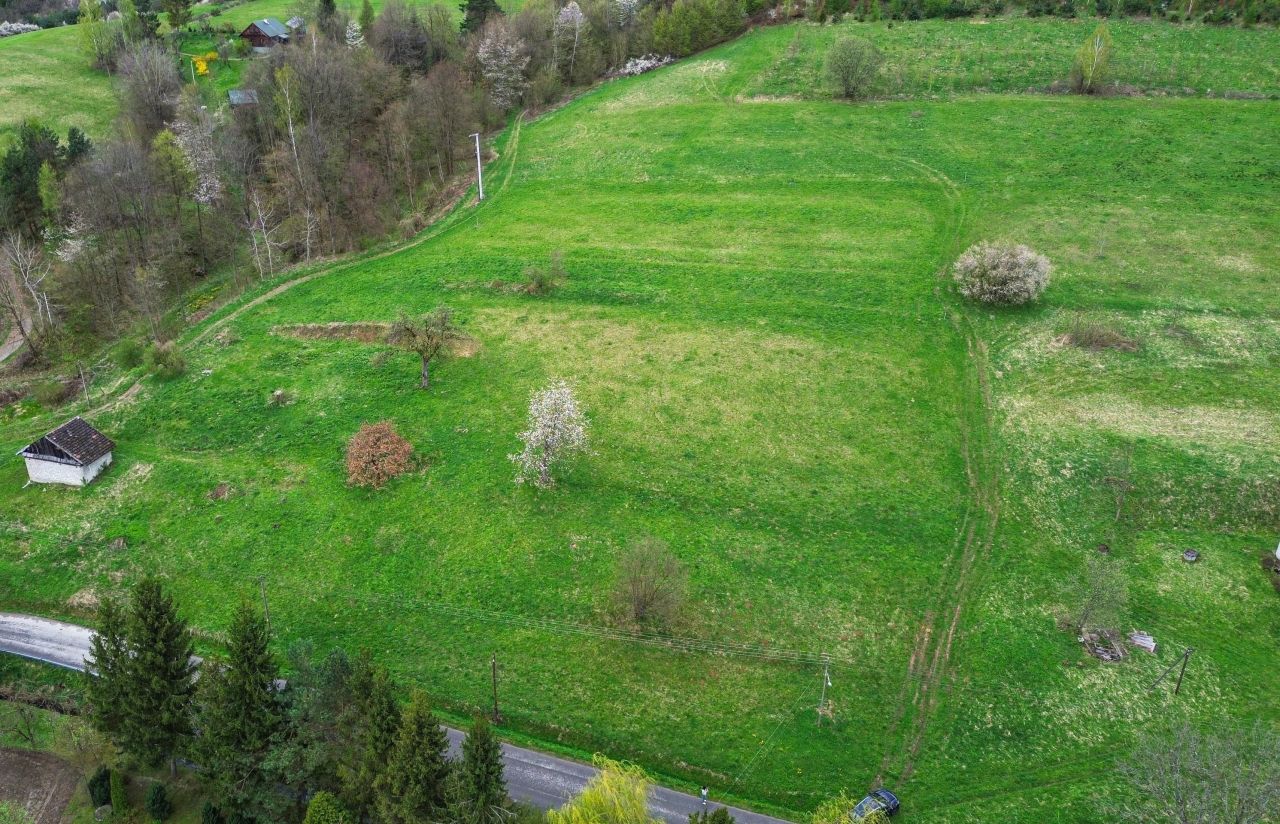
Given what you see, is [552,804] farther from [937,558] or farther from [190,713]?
[937,558]

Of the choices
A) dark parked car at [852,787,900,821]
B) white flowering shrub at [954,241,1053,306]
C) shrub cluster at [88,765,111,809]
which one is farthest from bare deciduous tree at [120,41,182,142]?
dark parked car at [852,787,900,821]

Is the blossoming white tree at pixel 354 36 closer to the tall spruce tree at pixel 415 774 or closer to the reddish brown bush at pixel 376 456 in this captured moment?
the reddish brown bush at pixel 376 456

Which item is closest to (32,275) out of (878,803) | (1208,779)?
(878,803)

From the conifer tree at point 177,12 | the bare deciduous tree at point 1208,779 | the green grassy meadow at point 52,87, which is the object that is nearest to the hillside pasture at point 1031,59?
the bare deciduous tree at point 1208,779

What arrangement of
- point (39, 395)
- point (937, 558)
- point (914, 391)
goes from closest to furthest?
point (937, 558), point (914, 391), point (39, 395)

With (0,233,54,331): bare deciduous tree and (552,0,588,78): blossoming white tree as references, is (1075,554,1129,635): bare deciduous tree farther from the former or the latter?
(552,0,588,78): blossoming white tree

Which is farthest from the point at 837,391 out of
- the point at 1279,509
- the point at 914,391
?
the point at 1279,509
